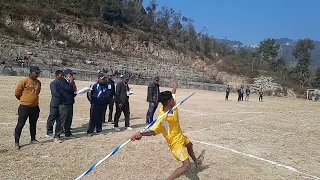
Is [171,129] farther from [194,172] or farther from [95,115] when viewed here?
[95,115]

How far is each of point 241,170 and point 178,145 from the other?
220 cm

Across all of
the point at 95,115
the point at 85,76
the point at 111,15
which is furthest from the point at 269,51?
the point at 95,115

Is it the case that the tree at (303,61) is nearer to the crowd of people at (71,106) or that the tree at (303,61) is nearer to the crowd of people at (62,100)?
the crowd of people at (62,100)

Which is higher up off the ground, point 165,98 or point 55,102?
point 165,98

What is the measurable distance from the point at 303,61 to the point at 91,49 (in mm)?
55372

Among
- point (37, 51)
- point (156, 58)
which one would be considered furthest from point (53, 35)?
point (156, 58)

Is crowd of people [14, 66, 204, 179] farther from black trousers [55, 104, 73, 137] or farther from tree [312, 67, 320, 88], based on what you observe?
tree [312, 67, 320, 88]

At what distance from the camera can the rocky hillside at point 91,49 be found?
48594 millimetres

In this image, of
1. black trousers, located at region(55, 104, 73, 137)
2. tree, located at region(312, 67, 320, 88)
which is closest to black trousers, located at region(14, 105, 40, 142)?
black trousers, located at region(55, 104, 73, 137)

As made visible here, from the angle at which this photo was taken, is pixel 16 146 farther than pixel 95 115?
No

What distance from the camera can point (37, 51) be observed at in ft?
158

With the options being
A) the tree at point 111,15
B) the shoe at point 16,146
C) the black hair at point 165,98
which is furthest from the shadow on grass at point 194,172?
the tree at point 111,15

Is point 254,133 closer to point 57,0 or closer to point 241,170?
point 241,170

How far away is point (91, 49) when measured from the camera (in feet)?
195
